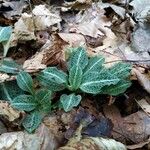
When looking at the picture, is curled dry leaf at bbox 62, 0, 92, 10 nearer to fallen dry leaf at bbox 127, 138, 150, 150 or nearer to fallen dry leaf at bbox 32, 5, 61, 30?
fallen dry leaf at bbox 32, 5, 61, 30

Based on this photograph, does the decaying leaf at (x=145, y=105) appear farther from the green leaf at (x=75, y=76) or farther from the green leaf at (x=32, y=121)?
the green leaf at (x=32, y=121)

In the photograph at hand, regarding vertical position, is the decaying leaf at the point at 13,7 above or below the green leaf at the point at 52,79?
below

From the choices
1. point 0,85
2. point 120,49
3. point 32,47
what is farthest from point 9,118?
point 120,49

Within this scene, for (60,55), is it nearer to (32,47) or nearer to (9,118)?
(32,47)

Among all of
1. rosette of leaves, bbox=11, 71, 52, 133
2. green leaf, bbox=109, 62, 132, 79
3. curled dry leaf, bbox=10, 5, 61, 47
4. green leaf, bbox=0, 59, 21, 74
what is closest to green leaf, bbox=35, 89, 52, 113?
rosette of leaves, bbox=11, 71, 52, 133

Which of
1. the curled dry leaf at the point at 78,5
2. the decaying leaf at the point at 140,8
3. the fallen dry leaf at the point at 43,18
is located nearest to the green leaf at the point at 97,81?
the fallen dry leaf at the point at 43,18

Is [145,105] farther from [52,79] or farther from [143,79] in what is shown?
[52,79]
